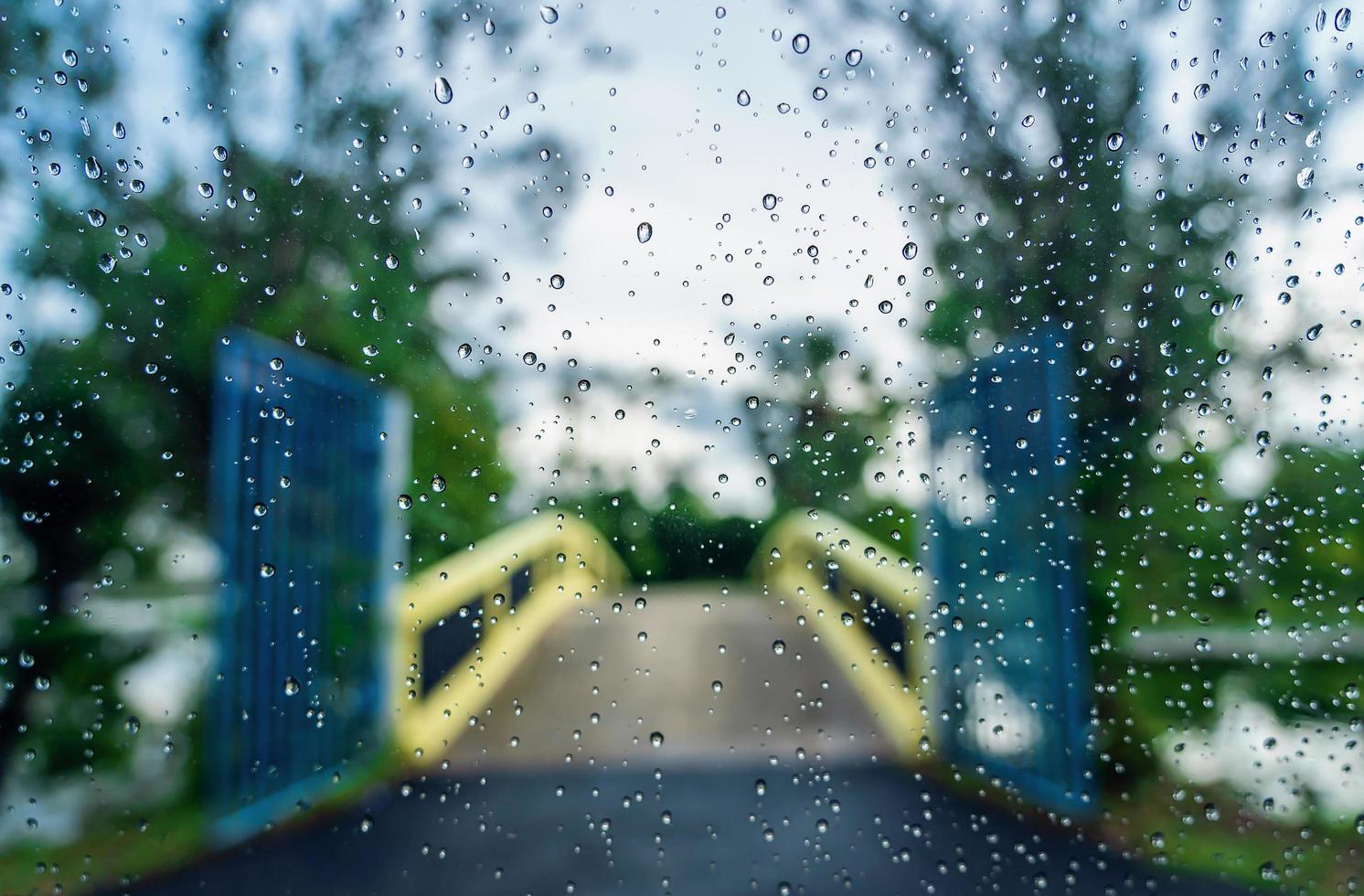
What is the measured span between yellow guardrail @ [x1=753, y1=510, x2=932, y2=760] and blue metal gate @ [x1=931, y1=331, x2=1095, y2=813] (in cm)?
5

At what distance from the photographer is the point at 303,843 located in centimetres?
106

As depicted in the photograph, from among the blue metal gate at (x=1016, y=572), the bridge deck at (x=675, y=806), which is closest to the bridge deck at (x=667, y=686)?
the bridge deck at (x=675, y=806)

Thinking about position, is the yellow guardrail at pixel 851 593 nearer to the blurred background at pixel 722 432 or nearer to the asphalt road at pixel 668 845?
the blurred background at pixel 722 432

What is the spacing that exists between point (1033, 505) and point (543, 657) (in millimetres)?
647

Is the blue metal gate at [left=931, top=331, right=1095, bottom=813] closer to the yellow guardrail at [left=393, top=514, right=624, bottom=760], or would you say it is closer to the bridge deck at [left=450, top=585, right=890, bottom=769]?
the bridge deck at [left=450, top=585, right=890, bottom=769]

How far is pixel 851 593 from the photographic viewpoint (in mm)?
971

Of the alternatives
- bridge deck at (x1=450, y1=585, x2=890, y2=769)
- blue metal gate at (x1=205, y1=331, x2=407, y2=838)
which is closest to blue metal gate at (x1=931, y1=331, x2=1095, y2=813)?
bridge deck at (x1=450, y1=585, x2=890, y2=769)

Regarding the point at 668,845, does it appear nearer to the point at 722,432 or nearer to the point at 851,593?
the point at 851,593

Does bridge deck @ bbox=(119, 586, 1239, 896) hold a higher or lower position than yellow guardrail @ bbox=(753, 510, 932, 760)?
lower

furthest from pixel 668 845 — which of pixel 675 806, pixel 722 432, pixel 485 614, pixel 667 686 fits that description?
pixel 722 432

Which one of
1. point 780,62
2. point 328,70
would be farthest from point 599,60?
point 328,70

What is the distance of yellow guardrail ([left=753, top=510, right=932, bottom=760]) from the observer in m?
0.97

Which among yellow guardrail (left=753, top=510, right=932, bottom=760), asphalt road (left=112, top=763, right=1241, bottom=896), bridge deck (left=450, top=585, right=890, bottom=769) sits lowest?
asphalt road (left=112, top=763, right=1241, bottom=896)

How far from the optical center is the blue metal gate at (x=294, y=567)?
3.44ft
